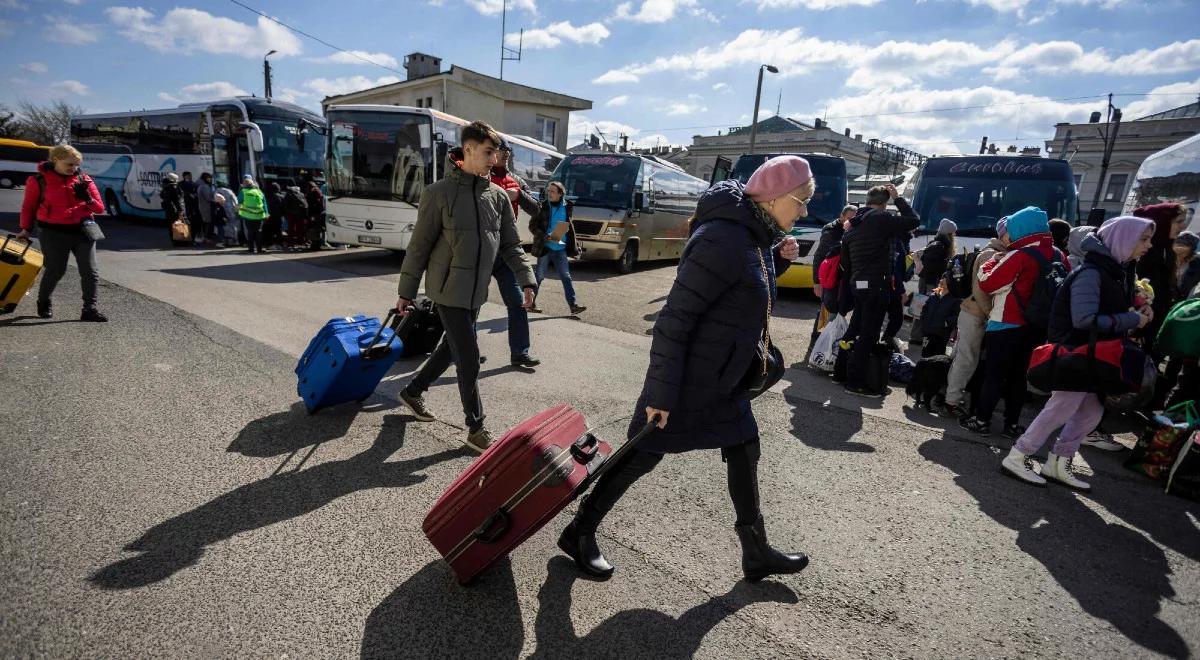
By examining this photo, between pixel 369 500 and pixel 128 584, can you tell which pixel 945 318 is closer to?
pixel 369 500

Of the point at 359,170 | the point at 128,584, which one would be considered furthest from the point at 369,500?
the point at 359,170

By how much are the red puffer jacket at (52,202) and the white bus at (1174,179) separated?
1335cm

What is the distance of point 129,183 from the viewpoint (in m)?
18.1

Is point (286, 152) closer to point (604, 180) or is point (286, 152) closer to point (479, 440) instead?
point (604, 180)

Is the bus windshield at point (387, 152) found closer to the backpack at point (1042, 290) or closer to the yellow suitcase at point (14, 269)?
the yellow suitcase at point (14, 269)

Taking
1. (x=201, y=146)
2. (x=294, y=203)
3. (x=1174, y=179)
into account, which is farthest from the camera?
(x=201, y=146)

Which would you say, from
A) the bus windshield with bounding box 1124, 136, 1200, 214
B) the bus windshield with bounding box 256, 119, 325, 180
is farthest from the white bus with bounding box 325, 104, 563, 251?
the bus windshield with bounding box 1124, 136, 1200, 214

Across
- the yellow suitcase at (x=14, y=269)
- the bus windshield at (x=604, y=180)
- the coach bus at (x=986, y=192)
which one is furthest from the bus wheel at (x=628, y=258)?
the yellow suitcase at (x=14, y=269)

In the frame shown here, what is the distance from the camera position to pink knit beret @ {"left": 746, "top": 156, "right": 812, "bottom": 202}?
2.27 m

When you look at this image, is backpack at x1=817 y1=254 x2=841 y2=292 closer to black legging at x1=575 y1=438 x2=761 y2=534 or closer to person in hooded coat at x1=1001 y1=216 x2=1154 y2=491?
person in hooded coat at x1=1001 y1=216 x2=1154 y2=491

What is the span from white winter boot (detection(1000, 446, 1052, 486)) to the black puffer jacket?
1938 millimetres

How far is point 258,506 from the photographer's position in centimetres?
292

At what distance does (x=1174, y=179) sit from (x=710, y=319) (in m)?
11.3

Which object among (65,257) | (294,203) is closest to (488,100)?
(294,203)
